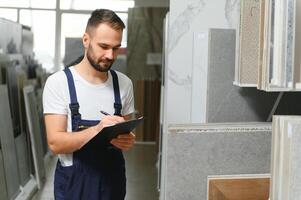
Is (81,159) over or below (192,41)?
below

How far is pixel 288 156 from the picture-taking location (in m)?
1.01

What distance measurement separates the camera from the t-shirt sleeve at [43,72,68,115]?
4.60ft

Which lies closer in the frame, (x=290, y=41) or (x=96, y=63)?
(x=290, y=41)

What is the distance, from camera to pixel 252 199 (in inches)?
56.7

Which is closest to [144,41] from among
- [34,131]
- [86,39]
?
[34,131]

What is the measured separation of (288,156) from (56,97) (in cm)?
77

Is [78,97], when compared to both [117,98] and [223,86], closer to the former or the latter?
[117,98]

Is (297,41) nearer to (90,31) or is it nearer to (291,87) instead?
(291,87)

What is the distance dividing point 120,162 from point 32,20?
599cm

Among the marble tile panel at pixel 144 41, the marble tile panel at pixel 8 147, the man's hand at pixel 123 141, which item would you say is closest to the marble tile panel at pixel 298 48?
the man's hand at pixel 123 141

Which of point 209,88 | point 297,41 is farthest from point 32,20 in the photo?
point 297,41

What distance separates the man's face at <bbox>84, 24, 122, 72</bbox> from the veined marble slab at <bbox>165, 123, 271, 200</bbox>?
0.31m

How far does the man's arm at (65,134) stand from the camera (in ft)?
4.38

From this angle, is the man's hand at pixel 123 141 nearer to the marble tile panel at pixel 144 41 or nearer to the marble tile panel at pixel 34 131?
the marble tile panel at pixel 34 131
